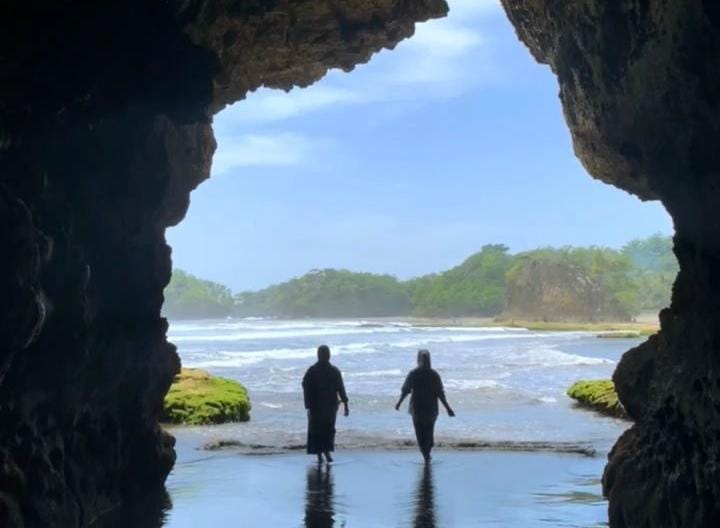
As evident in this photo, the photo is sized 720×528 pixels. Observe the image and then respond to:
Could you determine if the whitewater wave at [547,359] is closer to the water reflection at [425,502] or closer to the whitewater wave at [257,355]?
the whitewater wave at [257,355]

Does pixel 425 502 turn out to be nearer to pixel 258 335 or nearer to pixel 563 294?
pixel 258 335

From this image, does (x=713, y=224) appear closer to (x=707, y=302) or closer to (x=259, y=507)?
(x=707, y=302)

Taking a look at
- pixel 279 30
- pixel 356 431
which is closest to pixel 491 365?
pixel 356 431

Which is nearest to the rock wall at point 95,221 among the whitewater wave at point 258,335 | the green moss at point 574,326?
the whitewater wave at point 258,335

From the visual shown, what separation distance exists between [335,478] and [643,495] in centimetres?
507

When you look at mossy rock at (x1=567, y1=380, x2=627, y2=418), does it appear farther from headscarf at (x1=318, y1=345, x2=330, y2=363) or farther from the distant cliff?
the distant cliff

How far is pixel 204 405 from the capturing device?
72.9ft

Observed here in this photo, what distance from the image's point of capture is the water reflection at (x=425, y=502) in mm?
10305

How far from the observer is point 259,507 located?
11.2m

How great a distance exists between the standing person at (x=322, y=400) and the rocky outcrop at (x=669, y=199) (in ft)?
14.8

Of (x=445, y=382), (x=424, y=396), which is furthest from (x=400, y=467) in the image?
(x=445, y=382)

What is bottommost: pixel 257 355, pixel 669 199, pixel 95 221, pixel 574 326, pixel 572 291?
pixel 257 355

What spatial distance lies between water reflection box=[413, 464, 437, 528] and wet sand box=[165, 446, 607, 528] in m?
0.01

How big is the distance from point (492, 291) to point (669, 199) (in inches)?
4693
